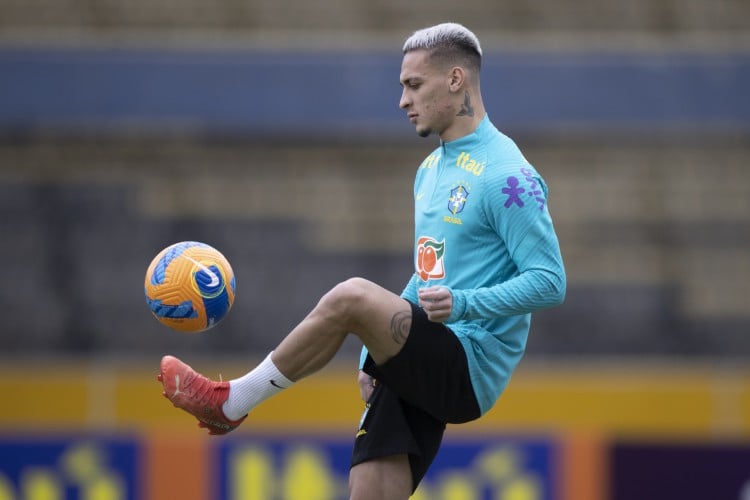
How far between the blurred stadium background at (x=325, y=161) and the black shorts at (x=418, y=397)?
22.1 feet

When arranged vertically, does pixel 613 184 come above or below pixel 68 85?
below

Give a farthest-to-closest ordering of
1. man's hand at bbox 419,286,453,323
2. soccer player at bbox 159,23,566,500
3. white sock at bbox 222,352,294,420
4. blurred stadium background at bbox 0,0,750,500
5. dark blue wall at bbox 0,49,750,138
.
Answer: dark blue wall at bbox 0,49,750,138, blurred stadium background at bbox 0,0,750,500, white sock at bbox 222,352,294,420, soccer player at bbox 159,23,566,500, man's hand at bbox 419,286,453,323

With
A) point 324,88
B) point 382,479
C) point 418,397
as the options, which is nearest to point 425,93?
point 418,397

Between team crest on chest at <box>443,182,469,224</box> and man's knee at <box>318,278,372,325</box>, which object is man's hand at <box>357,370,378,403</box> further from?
team crest on chest at <box>443,182,469,224</box>

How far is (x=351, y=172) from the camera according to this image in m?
13.4

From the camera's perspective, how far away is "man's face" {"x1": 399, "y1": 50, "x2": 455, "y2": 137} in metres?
4.54

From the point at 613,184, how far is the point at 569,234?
76 cm

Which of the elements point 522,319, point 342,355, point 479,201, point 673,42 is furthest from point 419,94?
point 673,42

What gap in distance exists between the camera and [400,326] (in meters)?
4.33

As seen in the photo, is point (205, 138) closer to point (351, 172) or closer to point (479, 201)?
point (351, 172)

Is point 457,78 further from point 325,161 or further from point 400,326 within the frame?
point 325,161

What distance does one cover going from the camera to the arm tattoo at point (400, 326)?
14.2ft

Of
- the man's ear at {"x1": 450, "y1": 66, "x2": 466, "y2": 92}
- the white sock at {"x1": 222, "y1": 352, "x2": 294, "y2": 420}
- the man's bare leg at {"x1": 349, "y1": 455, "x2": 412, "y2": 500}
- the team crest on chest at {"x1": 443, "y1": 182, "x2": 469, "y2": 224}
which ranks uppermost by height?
the man's ear at {"x1": 450, "y1": 66, "x2": 466, "y2": 92}

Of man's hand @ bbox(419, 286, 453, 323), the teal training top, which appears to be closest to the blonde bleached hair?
the teal training top
